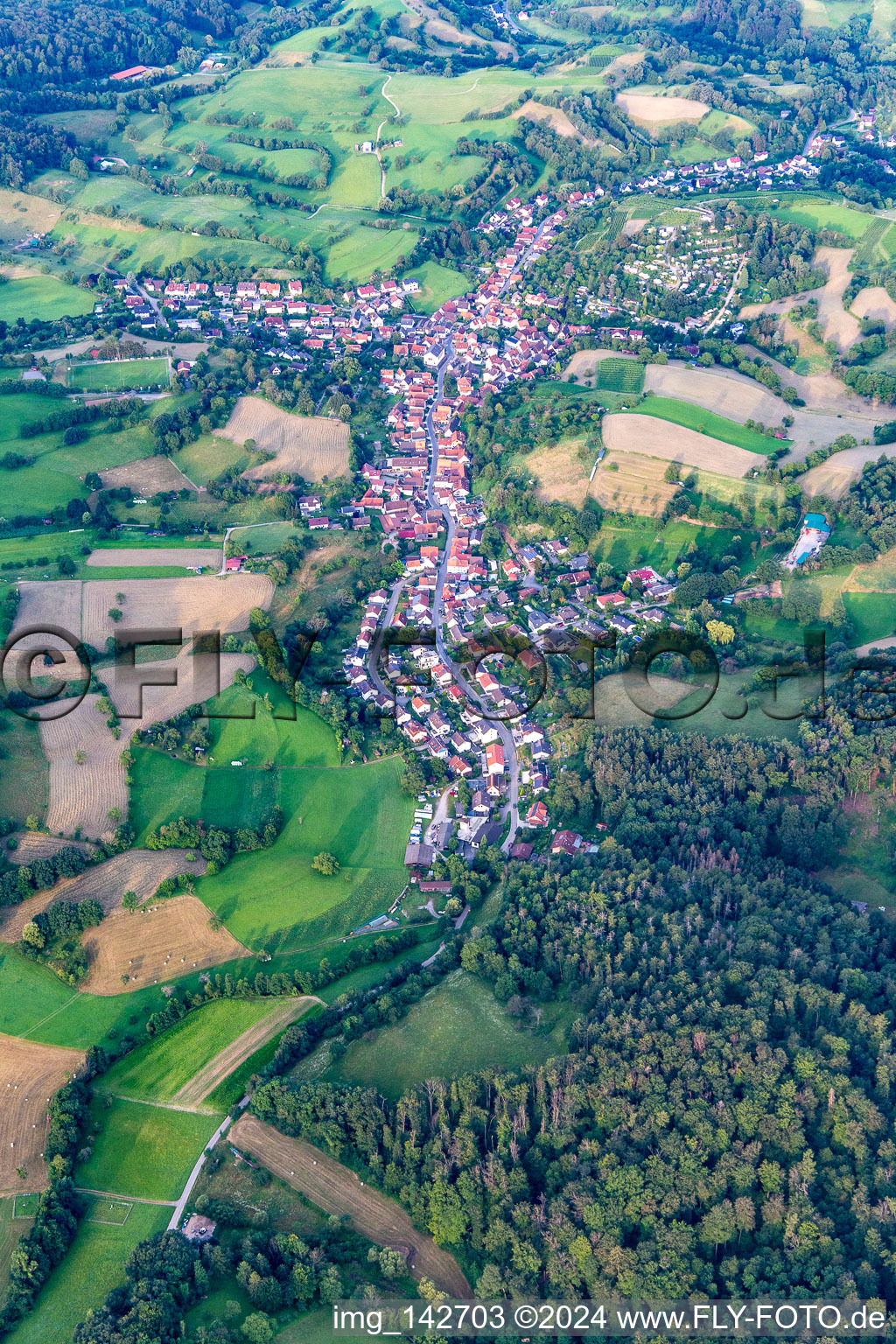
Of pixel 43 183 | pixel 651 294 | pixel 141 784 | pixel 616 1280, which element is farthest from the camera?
pixel 43 183

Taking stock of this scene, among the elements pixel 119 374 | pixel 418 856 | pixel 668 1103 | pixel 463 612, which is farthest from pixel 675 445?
pixel 668 1103

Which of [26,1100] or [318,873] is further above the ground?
[318,873]

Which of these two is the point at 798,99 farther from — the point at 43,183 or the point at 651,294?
the point at 43,183

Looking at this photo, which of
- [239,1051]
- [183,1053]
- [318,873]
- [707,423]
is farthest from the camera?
[707,423]

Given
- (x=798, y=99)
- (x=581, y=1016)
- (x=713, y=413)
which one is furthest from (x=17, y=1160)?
(x=798, y=99)

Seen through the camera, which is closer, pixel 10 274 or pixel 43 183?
pixel 10 274

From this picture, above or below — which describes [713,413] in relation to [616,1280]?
above

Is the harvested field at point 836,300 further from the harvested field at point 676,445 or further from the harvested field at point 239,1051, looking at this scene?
the harvested field at point 239,1051

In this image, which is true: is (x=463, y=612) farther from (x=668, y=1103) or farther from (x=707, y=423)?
(x=668, y=1103)
